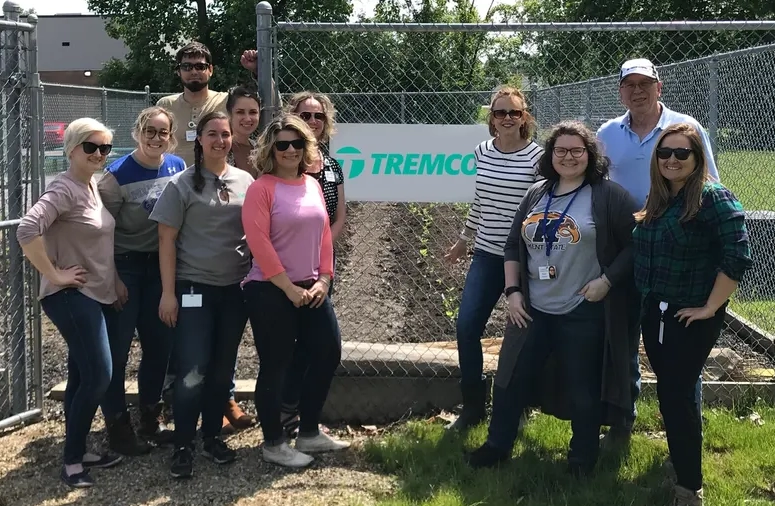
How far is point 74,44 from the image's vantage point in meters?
43.9

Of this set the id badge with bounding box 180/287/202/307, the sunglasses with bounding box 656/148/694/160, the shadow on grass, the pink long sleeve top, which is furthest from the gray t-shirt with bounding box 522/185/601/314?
the id badge with bounding box 180/287/202/307

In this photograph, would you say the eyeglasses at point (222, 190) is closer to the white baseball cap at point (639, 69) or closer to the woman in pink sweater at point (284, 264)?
the woman in pink sweater at point (284, 264)

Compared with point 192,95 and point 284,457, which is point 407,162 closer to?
point 192,95

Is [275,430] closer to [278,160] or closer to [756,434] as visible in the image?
[278,160]

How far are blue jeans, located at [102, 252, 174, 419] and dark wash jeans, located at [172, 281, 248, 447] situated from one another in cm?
29

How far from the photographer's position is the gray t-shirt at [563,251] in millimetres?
3385

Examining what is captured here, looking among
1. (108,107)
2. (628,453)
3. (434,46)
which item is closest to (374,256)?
(434,46)

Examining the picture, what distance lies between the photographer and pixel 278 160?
352cm

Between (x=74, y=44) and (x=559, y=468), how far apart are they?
4667cm

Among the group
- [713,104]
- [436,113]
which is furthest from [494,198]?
[436,113]

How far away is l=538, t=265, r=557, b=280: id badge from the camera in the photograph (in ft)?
11.3

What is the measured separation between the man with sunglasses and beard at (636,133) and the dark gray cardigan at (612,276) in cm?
8

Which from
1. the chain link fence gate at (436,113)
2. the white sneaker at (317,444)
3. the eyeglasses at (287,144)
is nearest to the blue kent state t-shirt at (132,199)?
the eyeglasses at (287,144)

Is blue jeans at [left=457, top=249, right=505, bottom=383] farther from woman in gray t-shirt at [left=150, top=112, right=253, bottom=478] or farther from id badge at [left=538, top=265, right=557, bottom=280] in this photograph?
woman in gray t-shirt at [left=150, top=112, right=253, bottom=478]
